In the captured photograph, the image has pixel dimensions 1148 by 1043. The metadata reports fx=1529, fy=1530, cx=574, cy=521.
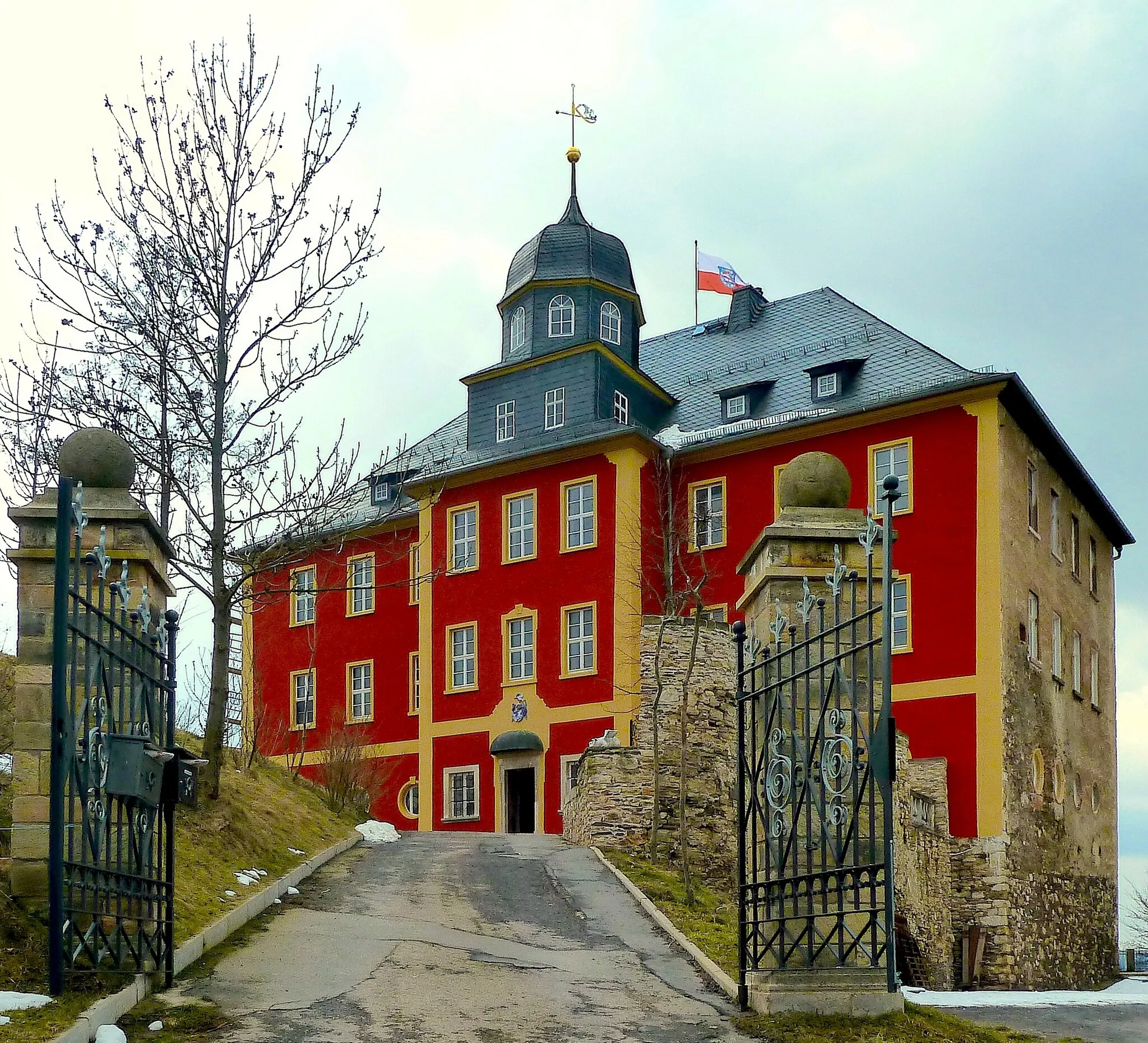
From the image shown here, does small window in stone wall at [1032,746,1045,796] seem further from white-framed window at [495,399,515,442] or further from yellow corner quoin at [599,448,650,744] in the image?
white-framed window at [495,399,515,442]

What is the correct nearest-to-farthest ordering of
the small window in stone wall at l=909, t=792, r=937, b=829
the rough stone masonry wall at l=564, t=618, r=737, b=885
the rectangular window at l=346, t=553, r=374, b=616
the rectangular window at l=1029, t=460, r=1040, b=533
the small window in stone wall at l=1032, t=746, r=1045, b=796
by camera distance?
the rough stone masonry wall at l=564, t=618, r=737, b=885, the small window in stone wall at l=909, t=792, r=937, b=829, the small window in stone wall at l=1032, t=746, r=1045, b=796, the rectangular window at l=1029, t=460, r=1040, b=533, the rectangular window at l=346, t=553, r=374, b=616

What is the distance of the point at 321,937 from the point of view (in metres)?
12.0

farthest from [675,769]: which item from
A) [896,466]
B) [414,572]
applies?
[414,572]

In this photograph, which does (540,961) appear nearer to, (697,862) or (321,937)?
(321,937)

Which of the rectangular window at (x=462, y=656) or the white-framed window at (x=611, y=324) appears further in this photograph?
the white-framed window at (x=611, y=324)

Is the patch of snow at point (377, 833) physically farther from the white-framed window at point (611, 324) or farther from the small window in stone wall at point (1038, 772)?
the white-framed window at point (611, 324)

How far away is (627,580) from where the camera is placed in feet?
105

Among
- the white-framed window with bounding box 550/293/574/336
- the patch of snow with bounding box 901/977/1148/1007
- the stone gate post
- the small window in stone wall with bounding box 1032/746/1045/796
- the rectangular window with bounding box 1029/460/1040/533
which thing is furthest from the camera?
the white-framed window with bounding box 550/293/574/336

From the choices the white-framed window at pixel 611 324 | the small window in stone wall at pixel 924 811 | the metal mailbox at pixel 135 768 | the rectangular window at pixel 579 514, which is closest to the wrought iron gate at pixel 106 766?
the metal mailbox at pixel 135 768

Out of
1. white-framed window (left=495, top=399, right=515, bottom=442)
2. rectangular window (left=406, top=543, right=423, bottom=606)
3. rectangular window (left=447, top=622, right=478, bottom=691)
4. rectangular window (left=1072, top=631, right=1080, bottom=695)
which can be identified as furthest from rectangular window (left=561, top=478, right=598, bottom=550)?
rectangular window (left=1072, top=631, right=1080, bottom=695)

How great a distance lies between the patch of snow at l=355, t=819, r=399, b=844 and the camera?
21.0 meters

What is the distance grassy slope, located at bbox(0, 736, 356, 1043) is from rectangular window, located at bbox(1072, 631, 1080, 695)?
56.4 feet

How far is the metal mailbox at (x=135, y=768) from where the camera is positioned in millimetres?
8953

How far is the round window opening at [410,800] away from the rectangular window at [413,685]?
1816 mm
